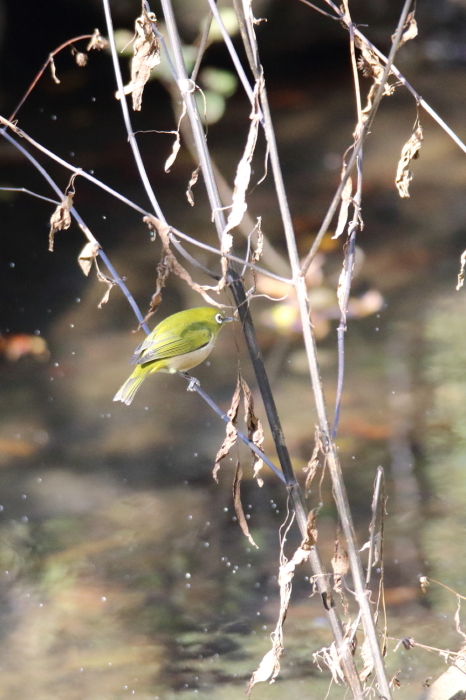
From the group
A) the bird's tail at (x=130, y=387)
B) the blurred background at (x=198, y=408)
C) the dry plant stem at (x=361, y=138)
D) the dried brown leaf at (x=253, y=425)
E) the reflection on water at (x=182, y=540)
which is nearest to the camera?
the dry plant stem at (x=361, y=138)

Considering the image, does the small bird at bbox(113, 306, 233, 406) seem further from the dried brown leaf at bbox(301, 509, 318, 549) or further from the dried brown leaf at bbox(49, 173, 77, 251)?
the dried brown leaf at bbox(301, 509, 318, 549)

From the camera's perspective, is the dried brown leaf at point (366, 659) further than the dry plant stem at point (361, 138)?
Yes

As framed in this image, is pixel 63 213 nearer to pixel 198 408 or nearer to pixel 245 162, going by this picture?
pixel 245 162

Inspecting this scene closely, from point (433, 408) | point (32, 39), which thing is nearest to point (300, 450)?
point (433, 408)

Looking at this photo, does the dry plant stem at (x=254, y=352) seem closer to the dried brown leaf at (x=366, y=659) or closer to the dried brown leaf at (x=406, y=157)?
the dried brown leaf at (x=366, y=659)

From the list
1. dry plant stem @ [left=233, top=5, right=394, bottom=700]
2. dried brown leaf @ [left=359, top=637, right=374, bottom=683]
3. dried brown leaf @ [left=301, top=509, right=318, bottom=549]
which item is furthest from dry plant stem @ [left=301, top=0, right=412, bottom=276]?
dried brown leaf @ [left=359, top=637, right=374, bottom=683]

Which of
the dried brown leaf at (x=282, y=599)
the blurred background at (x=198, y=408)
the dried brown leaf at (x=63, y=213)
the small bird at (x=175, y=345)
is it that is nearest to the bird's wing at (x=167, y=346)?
the small bird at (x=175, y=345)

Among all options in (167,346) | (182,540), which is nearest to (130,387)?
(167,346)

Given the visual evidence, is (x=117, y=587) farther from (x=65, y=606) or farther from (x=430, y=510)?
(x=430, y=510)
